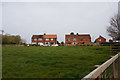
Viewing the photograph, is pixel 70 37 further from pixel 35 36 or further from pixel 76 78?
pixel 76 78

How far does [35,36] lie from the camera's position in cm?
6291

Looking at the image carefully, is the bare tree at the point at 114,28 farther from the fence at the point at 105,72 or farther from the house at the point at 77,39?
the house at the point at 77,39

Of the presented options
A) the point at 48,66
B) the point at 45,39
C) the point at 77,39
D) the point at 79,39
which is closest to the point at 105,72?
the point at 48,66

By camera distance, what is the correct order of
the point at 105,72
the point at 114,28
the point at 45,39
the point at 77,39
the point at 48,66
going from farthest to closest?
the point at 45,39 < the point at 77,39 < the point at 114,28 < the point at 48,66 < the point at 105,72

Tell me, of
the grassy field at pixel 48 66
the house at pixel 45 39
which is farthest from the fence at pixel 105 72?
the house at pixel 45 39

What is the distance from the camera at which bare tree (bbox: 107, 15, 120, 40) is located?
24.9 m

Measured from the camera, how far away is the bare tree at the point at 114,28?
24938 mm

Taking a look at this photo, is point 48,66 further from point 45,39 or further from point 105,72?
point 45,39

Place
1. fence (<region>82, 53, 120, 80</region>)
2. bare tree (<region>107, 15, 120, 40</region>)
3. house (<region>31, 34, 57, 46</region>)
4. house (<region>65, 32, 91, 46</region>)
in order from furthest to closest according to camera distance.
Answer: house (<region>31, 34, 57, 46</region>), house (<region>65, 32, 91, 46</region>), bare tree (<region>107, 15, 120, 40</region>), fence (<region>82, 53, 120, 80</region>)

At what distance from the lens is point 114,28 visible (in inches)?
1014

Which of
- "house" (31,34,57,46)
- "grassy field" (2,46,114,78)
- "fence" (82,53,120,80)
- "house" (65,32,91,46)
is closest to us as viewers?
"fence" (82,53,120,80)

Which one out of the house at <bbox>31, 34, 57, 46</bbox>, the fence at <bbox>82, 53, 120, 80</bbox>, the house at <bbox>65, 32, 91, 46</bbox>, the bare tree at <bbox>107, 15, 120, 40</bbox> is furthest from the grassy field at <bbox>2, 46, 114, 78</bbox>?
the house at <bbox>31, 34, 57, 46</bbox>

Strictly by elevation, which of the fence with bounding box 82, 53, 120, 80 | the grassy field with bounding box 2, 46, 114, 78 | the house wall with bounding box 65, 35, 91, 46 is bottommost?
the grassy field with bounding box 2, 46, 114, 78

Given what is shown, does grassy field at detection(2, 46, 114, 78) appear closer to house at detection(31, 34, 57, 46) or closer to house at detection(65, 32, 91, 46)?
house at detection(65, 32, 91, 46)
